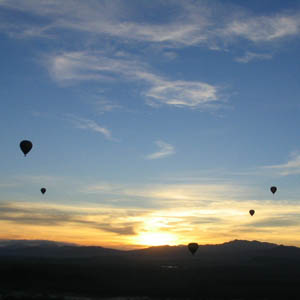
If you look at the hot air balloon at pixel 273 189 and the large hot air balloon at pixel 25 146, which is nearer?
the large hot air balloon at pixel 25 146

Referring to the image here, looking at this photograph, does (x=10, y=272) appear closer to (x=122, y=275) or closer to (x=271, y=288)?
(x=122, y=275)

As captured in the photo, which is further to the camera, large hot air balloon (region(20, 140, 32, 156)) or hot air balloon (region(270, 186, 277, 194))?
hot air balloon (region(270, 186, 277, 194))

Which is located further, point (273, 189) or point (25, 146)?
point (273, 189)

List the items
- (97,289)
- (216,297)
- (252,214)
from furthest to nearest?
(252,214), (97,289), (216,297)

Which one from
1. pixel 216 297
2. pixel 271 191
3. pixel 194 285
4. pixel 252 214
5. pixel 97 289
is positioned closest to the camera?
pixel 216 297

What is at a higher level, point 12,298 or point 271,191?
point 271,191

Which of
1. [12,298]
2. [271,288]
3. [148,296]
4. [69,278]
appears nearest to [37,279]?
[69,278]

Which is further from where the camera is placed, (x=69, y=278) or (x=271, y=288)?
(x=69, y=278)
